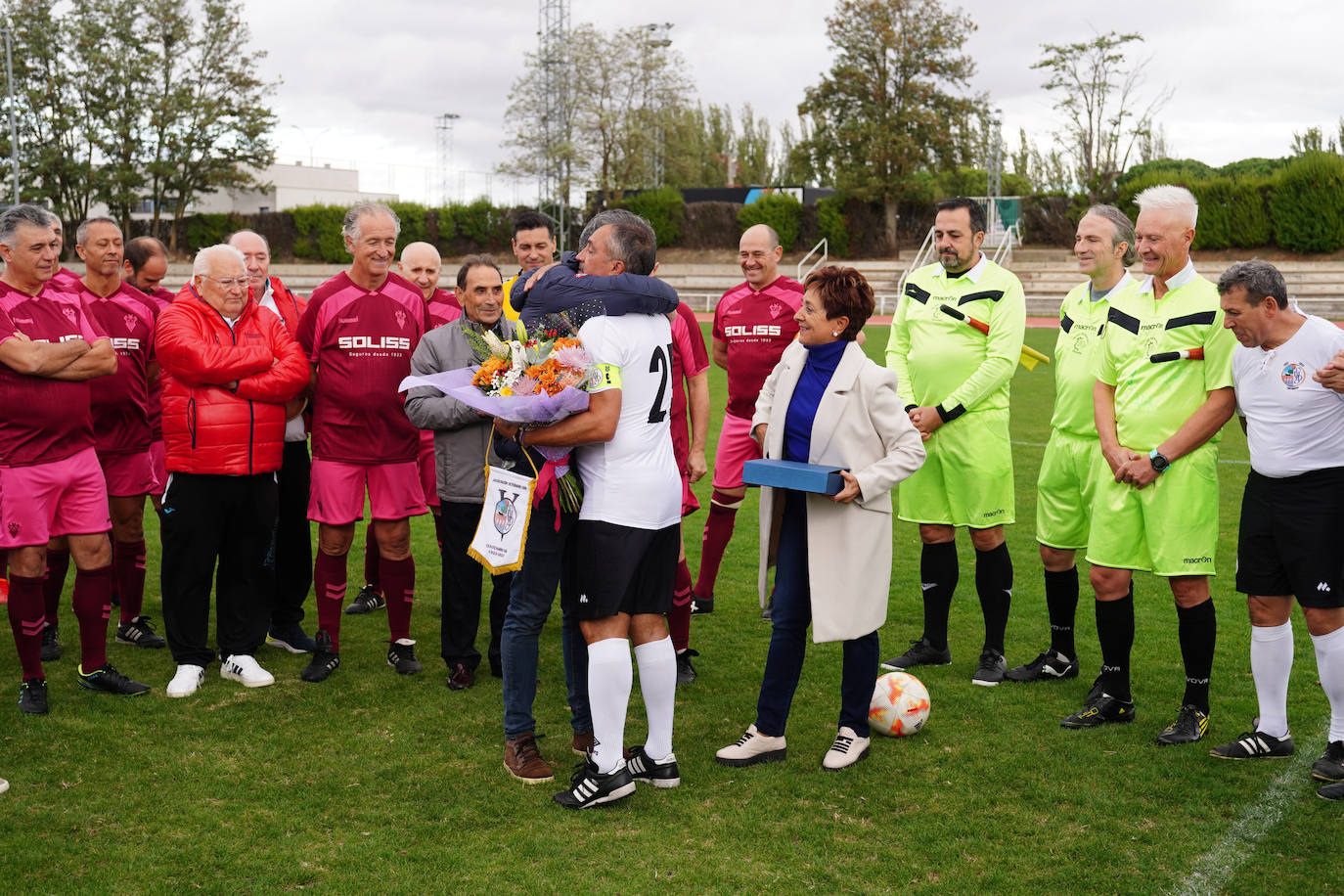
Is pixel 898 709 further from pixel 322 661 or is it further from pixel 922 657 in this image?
pixel 322 661

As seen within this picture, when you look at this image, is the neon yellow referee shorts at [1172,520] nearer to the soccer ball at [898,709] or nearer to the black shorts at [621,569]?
the soccer ball at [898,709]

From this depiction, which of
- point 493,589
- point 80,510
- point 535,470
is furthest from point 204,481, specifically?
point 535,470

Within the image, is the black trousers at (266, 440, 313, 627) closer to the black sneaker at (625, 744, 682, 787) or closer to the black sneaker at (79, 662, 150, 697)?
the black sneaker at (79, 662, 150, 697)

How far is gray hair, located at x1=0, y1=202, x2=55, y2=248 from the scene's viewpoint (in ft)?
17.3

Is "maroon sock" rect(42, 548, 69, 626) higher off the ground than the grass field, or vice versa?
"maroon sock" rect(42, 548, 69, 626)

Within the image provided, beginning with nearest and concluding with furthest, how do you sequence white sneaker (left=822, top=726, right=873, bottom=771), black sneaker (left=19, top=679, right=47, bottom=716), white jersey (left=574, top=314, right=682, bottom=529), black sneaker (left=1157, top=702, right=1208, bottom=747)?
white jersey (left=574, top=314, right=682, bottom=529) < white sneaker (left=822, top=726, right=873, bottom=771) < black sneaker (left=1157, top=702, right=1208, bottom=747) < black sneaker (left=19, top=679, right=47, bottom=716)

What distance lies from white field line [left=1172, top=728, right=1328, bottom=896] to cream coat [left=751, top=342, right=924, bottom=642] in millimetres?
1421

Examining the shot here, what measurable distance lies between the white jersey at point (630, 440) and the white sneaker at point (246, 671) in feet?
7.75

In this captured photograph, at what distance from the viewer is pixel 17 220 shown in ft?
17.4

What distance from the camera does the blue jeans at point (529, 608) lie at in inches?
174

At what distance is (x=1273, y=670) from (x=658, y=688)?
254 centimetres

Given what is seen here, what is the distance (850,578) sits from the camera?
4.59 metres

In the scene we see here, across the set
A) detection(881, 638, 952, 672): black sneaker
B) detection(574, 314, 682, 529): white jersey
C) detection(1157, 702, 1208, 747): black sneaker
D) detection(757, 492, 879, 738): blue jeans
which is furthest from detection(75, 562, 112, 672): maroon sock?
detection(1157, 702, 1208, 747): black sneaker

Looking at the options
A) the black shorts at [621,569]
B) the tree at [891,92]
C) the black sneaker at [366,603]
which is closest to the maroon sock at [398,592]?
the black sneaker at [366,603]
